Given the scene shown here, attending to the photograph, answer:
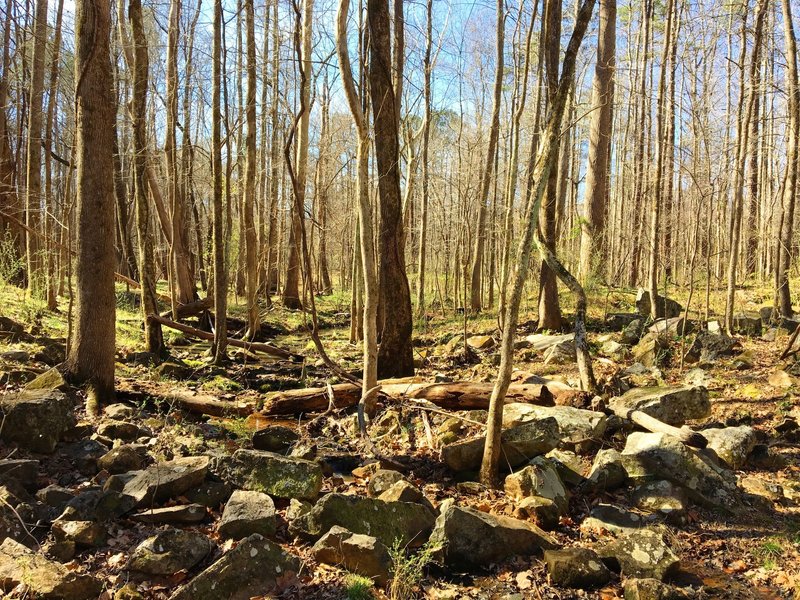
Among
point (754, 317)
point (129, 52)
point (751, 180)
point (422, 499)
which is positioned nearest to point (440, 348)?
point (754, 317)

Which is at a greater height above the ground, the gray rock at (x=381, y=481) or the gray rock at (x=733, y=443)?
Answer: the gray rock at (x=733, y=443)

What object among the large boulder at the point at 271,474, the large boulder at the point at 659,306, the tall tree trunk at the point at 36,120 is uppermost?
the tall tree trunk at the point at 36,120

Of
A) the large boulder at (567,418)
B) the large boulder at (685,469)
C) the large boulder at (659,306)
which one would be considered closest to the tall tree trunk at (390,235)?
the large boulder at (567,418)

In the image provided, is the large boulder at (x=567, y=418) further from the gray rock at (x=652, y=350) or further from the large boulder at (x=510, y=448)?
the gray rock at (x=652, y=350)

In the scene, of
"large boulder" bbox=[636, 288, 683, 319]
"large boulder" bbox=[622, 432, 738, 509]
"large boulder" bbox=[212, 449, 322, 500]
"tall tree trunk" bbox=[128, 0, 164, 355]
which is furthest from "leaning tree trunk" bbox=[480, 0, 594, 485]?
"large boulder" bbox=[636, 288, 683, 319]

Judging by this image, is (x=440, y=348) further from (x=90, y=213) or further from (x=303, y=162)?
(x=90, y=213)

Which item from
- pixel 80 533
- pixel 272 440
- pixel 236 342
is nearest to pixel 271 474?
pixel 272 440

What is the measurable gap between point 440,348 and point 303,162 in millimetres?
4706

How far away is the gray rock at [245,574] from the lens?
3.20 meters

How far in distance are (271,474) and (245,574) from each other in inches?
53.9

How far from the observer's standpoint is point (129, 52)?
1081cm

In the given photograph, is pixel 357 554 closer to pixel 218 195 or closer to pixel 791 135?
pixel 218 195

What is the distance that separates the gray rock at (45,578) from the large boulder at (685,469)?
14.7 feet

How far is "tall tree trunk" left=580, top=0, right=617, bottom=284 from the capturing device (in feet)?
41.3
